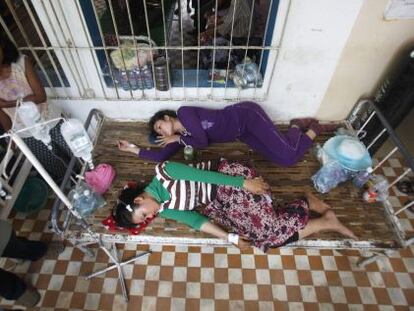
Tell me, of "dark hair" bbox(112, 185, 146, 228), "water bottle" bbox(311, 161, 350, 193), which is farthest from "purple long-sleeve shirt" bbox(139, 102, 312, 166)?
"dark hair" bbox(112, 185, 146, 228)

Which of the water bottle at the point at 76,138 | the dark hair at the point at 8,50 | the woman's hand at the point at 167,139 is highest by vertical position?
the dark hair at the point at 8,50

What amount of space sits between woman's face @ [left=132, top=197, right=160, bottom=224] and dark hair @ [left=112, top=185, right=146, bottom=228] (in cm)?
2

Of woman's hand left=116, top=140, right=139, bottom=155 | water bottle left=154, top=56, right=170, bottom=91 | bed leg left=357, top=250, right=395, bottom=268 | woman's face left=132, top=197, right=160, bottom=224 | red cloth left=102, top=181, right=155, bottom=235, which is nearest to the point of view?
woman's face left=132, top=197, right=160, bottom=224

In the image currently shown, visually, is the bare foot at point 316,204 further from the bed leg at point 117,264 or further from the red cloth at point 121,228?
the bed leg at point 117,264

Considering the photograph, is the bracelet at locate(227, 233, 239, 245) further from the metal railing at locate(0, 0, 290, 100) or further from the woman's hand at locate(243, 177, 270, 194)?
the metal railing at locate(0, 0, 290, 100)

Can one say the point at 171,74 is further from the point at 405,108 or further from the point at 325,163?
the point at 405,108

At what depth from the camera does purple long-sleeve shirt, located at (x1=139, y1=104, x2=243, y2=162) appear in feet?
7.04

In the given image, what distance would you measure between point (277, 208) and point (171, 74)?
1.25 metres

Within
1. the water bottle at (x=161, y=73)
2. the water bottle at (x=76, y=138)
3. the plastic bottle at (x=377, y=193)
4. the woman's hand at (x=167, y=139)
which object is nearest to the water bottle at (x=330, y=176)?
the plastic bottle at (x=377, y=193)

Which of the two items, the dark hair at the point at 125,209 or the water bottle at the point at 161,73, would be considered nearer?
the dark hair at the point at 125,209

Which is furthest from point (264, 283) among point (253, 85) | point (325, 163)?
point (253, 85)

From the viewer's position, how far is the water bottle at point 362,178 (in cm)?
202

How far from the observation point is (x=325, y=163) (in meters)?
2.11

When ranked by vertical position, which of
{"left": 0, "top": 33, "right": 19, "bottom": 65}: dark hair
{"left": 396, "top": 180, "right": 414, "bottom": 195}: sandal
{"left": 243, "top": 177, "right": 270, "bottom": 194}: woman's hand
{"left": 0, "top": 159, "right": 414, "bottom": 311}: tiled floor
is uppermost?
{"left": 0, "top": 33, "right": 19, "bottom": 65}: dark hair
